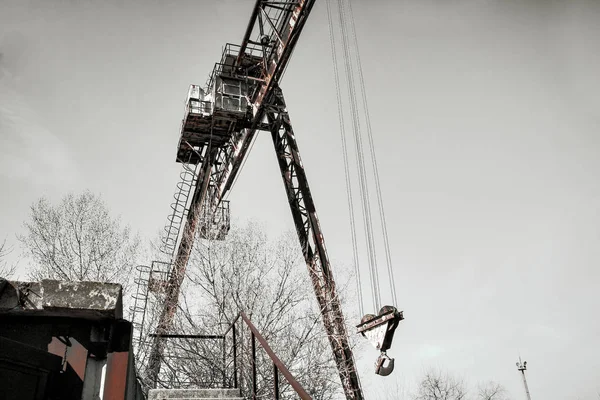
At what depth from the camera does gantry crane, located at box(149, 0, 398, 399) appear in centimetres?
1174

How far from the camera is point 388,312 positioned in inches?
282

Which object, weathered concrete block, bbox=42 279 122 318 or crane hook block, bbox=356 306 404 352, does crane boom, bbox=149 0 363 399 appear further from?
weathered concrete block, bbox=42 279 122 318

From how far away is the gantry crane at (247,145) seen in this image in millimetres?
11742

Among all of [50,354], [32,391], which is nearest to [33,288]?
[50,354]

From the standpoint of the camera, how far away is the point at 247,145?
1484 cm

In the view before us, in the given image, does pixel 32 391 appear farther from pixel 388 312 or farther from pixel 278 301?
pixel 278 301

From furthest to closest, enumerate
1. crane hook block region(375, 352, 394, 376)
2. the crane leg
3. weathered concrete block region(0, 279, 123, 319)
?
the crane leg, crane hook block region(375, 352, 394, 376), weathered concrete block region(0, 279, 123, 319)

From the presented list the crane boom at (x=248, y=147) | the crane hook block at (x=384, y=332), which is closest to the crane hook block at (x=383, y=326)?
the crane hook block at (x=384, y=332)

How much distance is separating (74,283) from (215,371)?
1101cm

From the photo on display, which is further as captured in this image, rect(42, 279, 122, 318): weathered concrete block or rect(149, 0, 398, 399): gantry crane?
rect(149, 0, 398, 399): gantry crane

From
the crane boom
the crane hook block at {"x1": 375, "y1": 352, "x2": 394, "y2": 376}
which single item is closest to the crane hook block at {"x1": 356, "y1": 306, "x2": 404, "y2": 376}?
the crane hook block at {"x1": 375, "y1": 352, "x2": 394, "y2": 376}

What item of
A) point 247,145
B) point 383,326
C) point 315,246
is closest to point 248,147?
point 247,145

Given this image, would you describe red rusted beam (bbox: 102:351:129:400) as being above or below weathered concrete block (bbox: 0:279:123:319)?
below

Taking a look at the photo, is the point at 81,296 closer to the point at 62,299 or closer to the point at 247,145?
the point at 62,299
